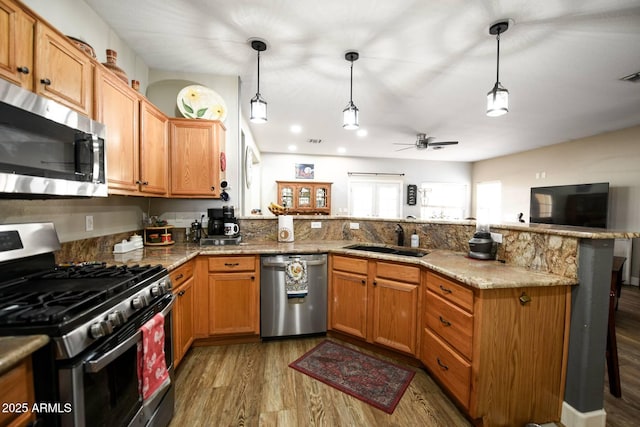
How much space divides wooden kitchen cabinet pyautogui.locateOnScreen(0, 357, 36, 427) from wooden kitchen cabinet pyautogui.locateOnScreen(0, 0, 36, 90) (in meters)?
1.12

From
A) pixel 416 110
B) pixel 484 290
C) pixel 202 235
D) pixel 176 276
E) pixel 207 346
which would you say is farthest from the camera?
pixel 416 110

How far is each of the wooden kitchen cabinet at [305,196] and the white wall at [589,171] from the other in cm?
487

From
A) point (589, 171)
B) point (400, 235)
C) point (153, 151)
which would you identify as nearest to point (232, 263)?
point (153, 151)

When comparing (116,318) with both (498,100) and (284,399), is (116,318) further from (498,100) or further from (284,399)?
(498,100)

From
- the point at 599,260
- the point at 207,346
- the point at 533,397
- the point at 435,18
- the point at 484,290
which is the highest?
the point at 435,18

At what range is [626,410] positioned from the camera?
5.38 ft

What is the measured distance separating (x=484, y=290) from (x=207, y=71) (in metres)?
3.17

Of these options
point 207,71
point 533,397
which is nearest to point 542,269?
point 533,397

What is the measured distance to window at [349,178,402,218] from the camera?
7520 millimetres

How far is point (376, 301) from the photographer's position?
220 centimetres

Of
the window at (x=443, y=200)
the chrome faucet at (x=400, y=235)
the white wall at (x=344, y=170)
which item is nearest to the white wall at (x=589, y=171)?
the window at (x=443, y=200)

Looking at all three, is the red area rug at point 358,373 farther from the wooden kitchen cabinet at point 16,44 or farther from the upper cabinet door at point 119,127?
the wooden kitchen cabinet at point 16,44

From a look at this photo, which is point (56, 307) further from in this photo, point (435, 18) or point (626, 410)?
point (626, 410)

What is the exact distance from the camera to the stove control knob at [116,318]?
3.34 ft
